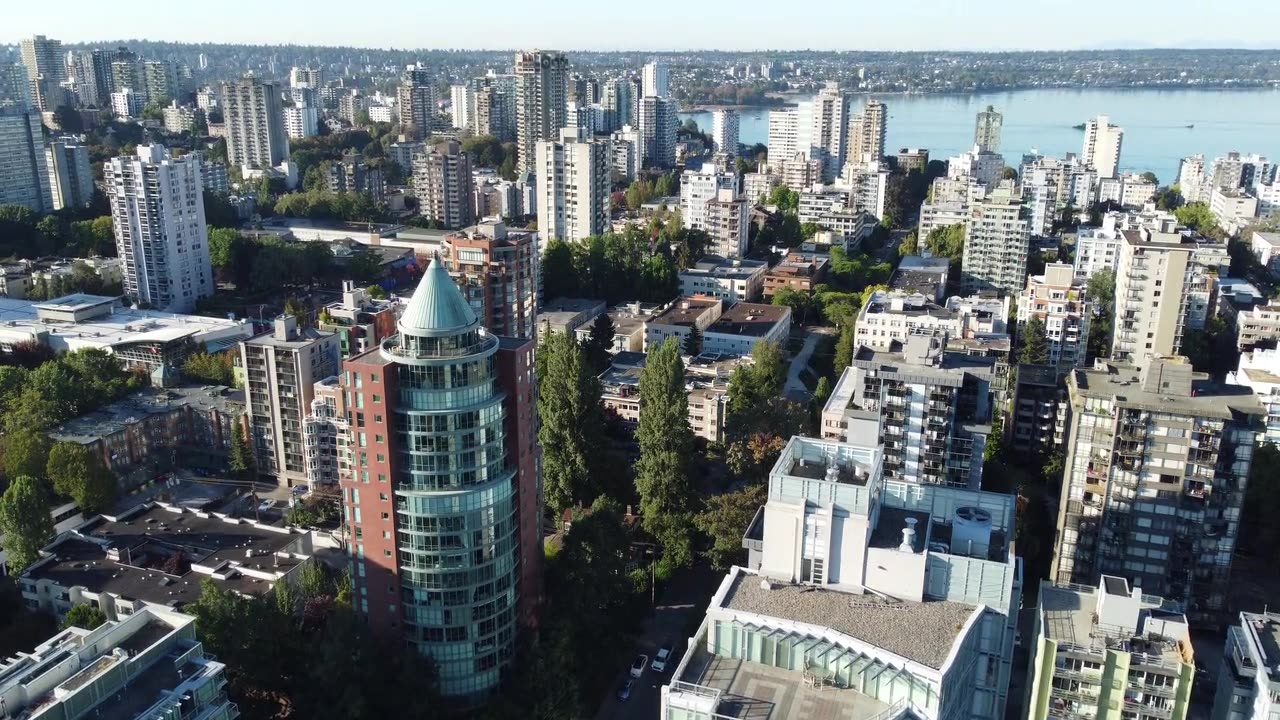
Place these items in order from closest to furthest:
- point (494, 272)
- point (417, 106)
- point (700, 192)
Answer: point (494, 272)
point (700, 192)
point (417, 106)

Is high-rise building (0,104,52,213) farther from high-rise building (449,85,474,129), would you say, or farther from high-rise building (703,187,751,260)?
high-rise building (449,85,474,129)

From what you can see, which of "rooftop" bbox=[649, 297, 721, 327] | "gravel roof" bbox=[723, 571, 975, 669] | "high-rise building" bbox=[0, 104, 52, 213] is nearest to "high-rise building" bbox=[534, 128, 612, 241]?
"rooftop" bbox=[649, 297, 721, 327]

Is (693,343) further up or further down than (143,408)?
further up

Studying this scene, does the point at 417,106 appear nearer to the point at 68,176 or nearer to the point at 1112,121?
the point at 68,176

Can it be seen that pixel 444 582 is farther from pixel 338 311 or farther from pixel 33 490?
pixel 338 311

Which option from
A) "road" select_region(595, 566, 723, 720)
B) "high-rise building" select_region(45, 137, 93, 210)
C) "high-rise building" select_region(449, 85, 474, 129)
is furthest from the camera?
"high-rise building" select_region(449, 85, 474, 129)

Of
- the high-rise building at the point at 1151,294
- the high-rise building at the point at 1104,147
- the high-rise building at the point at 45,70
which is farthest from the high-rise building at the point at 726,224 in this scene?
the high-rise building at the point at 45,70

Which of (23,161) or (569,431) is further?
(23,161)

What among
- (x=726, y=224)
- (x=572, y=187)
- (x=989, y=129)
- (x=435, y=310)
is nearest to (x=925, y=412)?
(x=435, y=310)
